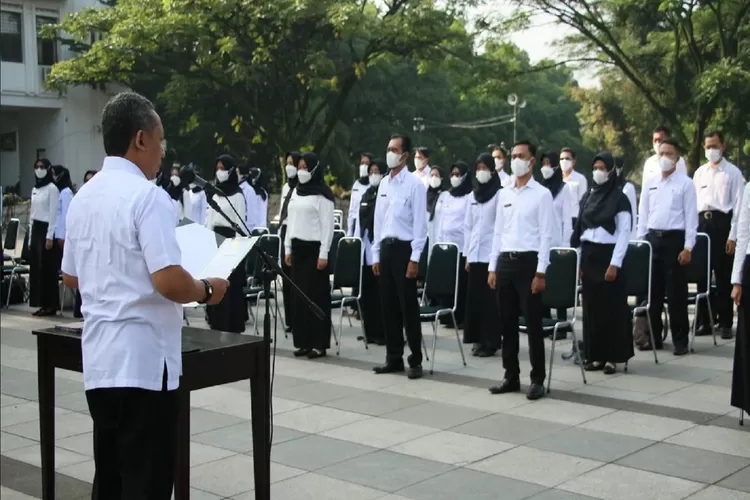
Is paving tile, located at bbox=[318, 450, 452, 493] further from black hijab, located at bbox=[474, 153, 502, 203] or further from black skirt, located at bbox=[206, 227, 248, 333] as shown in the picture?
black skirt, located at bbox=[206, 227, 248, 333]

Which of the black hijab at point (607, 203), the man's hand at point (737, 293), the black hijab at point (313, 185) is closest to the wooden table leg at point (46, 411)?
the man's hand at point (737, 293)

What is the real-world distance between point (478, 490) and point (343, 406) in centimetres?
212

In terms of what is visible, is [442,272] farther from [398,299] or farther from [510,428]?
[510,428]

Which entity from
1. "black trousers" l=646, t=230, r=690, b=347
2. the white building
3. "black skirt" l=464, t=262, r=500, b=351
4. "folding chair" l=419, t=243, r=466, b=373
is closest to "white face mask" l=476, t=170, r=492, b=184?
"black skirt" l=464, t=262, r=500, b=351

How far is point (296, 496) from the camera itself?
4.89 metres

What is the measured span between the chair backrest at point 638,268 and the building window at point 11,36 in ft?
89.2

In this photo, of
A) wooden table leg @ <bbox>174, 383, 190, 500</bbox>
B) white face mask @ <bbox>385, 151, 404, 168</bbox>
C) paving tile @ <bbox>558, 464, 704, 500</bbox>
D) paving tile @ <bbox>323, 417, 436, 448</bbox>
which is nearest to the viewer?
wooden table leg @ <bbox>174, 383, 190, 500</bbox>

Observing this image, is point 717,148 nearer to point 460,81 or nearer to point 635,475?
point 635,475

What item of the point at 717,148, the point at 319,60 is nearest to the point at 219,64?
the point at 319,60

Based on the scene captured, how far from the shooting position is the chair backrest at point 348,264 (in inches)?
373

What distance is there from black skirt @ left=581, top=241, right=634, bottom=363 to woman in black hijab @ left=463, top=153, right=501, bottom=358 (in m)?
1.20

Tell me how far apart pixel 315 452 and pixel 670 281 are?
4.46 m

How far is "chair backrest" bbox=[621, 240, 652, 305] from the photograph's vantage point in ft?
27.1

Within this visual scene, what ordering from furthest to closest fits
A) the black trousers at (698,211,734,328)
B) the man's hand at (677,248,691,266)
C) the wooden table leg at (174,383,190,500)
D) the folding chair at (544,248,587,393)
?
the black trousers at (698,211,734,328) → the man's hand at (677,248,691,266) → the folding chair at (544,248,587,393) → the wooden table leg at (174,383,190,500)
